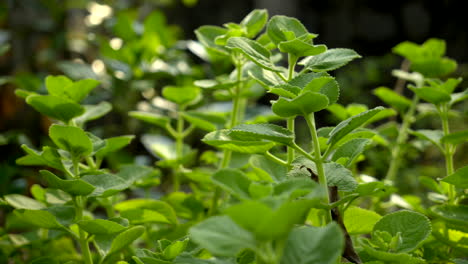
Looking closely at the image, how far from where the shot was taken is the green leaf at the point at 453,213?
56 cm

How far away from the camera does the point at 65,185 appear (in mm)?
520

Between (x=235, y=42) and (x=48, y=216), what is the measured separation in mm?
265

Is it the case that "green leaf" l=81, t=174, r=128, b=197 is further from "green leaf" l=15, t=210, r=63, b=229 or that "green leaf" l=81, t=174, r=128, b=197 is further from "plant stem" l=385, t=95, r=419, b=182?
"plant stem" l=385, t=95, r=419, b=182

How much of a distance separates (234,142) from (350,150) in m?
0.12

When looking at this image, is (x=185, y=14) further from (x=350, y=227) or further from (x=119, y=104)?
(x=350, y=227)

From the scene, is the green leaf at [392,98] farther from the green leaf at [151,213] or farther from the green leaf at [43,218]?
the green leaf at [43,218]

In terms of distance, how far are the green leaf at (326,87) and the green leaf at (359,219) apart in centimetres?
14

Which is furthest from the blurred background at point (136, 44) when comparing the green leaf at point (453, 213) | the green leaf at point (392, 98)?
the green leaf at point (453, 213)

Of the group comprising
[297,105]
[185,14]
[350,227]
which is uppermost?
[297,105]

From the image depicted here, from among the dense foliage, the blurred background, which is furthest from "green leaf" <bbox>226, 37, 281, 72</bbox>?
the blurred background

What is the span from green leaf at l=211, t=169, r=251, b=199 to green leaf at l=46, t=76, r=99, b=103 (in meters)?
0.30

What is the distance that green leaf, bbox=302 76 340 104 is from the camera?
0.45m

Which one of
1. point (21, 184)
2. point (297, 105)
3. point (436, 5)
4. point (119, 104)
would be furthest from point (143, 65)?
point (436, 5)

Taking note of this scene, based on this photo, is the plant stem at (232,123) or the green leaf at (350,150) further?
the plant stem at (232,123)
